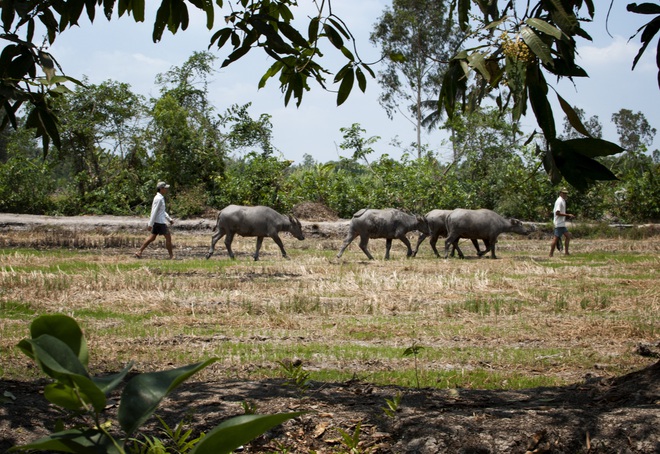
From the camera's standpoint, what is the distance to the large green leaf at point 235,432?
2.84 ft

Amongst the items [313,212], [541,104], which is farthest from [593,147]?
[313,212]

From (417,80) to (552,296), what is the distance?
32250mm

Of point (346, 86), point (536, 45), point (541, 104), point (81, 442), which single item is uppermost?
point (346, 86)

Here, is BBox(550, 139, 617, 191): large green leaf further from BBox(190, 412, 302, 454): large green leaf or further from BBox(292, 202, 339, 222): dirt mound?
BBox(292, 202, 339, 222): dirt mound

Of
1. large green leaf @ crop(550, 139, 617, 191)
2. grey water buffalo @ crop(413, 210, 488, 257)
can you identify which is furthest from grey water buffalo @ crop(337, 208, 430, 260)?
large green leaf @ crop(550, 139, 617, 191)

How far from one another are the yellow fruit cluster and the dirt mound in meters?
20.8

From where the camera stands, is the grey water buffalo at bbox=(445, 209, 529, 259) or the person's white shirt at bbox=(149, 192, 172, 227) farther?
the grey water buffalo at bbox=(445, 209, 529, 259)

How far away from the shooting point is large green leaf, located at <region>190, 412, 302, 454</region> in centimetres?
86

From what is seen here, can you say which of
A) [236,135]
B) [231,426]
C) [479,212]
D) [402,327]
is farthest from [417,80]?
[231,426]

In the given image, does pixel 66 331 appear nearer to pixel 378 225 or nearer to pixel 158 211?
pixel 158 211

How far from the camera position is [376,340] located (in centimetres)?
718

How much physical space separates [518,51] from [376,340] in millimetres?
5109

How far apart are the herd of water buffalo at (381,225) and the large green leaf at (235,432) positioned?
1512 centimetres

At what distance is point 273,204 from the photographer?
23.6m
